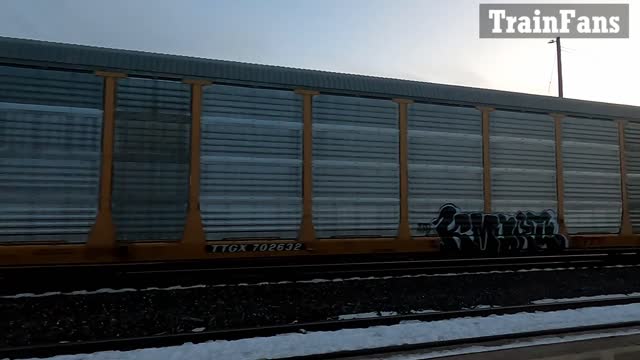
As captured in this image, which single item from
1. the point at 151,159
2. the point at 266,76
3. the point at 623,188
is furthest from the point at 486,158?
the point at 151,159

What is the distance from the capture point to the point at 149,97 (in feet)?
26.5

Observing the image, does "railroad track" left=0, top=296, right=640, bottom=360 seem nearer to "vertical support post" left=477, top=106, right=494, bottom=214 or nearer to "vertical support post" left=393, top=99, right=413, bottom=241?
"vertical support post" left=393, top=99, right=413, bottom=241

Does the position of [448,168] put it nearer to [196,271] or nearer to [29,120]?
[196,271]

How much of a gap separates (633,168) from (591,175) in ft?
4.38

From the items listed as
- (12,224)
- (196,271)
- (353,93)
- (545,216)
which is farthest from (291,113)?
(545,216)

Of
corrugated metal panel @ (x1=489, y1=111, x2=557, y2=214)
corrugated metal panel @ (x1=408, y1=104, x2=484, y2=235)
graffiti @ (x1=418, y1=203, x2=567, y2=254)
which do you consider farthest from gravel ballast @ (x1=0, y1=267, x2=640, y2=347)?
corrugated metal panel @ (x1=489, y1=111, x2=557, y2=214)

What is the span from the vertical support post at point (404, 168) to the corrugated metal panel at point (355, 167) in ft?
0.29

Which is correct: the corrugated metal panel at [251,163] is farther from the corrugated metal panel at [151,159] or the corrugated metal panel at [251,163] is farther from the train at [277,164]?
the corrugated metal panel at [151,159]

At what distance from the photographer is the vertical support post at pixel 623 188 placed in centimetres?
1145

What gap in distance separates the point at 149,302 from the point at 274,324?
1.89 meters

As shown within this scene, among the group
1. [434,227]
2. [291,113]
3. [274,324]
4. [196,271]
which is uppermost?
[291,113]

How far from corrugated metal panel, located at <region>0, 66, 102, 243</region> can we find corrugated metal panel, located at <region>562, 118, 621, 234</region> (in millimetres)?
9517

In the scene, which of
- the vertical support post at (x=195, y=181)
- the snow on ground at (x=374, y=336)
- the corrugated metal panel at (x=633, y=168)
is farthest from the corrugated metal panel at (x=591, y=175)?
the vertical support post at (x=195, y=181)

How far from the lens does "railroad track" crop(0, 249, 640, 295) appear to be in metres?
7.65
